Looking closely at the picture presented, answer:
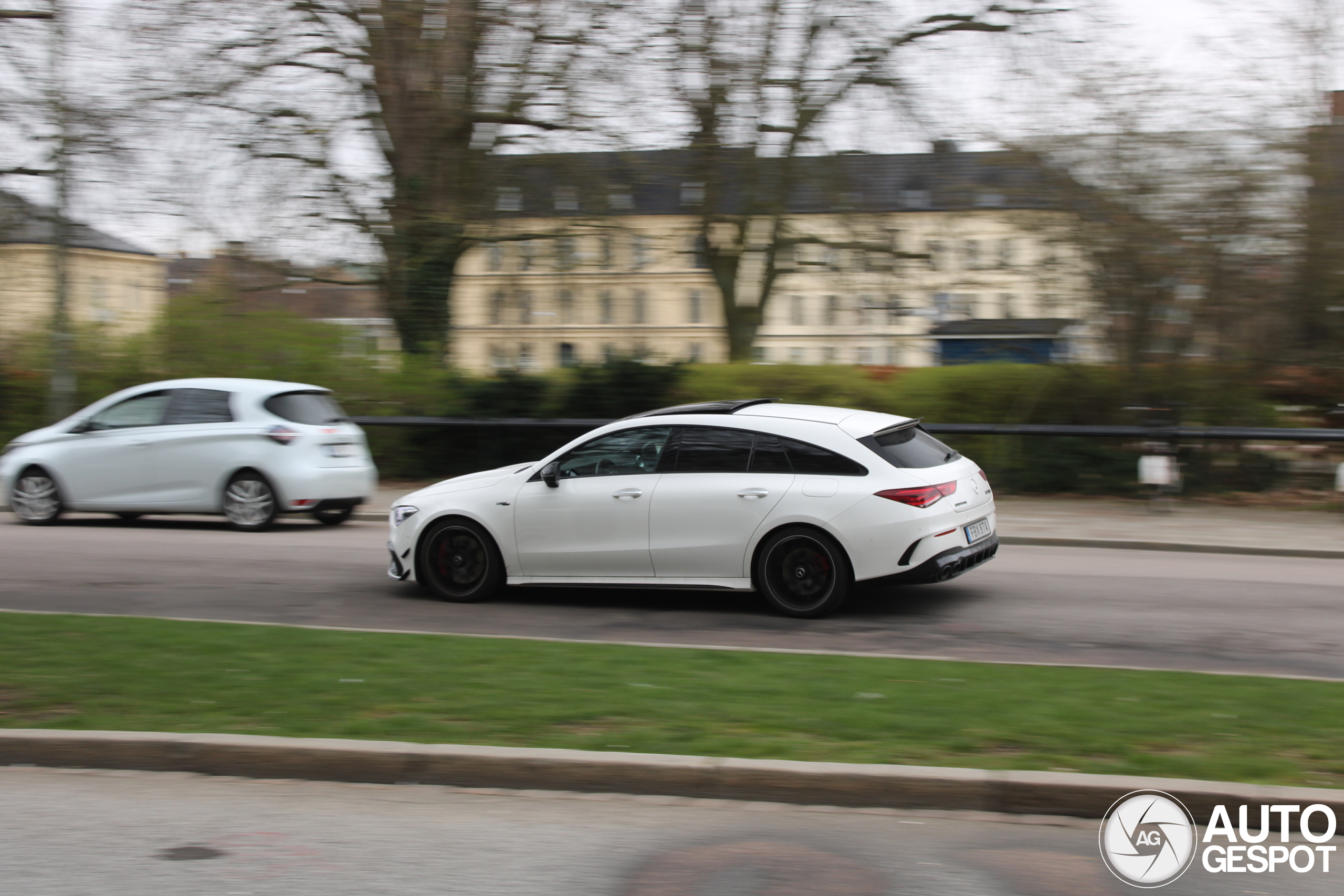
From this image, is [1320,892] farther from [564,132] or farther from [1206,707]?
[564,132]

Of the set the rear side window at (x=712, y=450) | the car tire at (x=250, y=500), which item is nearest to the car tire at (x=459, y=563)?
the rear side window at (x=712, y=450)

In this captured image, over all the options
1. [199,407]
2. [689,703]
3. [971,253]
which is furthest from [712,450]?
[971,253]

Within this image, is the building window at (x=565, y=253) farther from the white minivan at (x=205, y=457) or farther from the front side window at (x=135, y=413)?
the front side window at (x=135, y=413)

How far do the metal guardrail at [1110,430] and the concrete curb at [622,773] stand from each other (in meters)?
11.3

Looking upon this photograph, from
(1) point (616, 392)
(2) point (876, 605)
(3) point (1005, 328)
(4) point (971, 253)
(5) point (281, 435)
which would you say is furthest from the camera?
(4) point (971, 253)

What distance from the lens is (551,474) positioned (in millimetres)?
9312

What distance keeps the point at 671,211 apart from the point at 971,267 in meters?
4.72

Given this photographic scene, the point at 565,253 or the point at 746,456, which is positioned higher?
the point at 565,253

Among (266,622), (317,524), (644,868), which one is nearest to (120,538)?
(317,524)

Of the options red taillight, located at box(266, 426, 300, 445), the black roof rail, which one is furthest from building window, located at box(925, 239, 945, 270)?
the black roof rail

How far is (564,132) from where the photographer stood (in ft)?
63.6

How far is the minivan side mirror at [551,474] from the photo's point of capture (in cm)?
927

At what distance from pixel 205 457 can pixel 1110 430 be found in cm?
1058

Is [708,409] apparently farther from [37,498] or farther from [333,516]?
[37,498]
